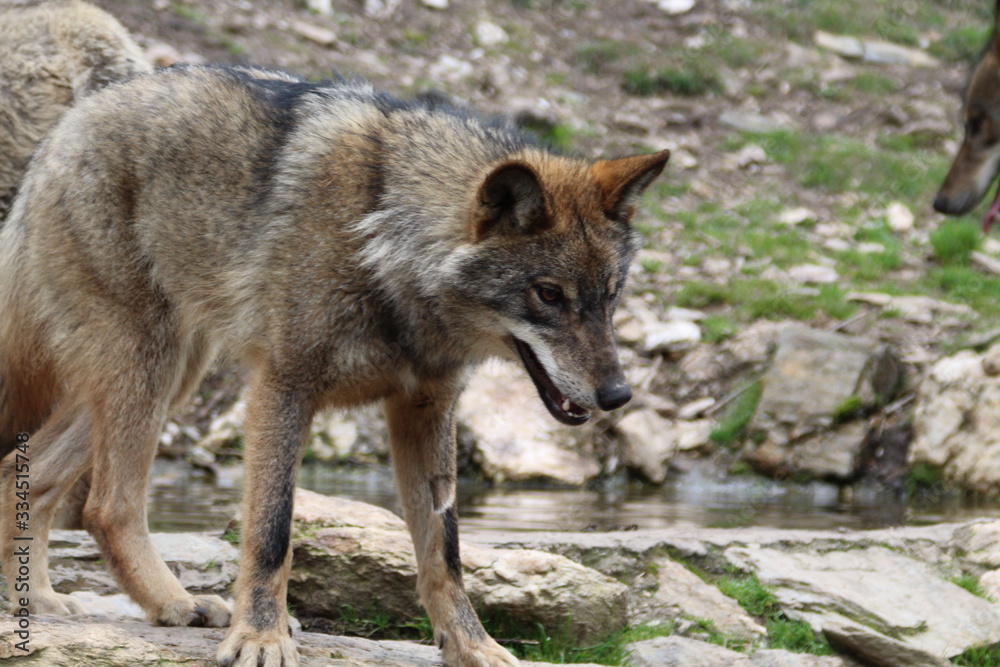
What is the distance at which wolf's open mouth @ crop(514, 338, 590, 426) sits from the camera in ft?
12.8

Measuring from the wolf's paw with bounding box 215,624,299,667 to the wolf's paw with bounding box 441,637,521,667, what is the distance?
2.06 ft

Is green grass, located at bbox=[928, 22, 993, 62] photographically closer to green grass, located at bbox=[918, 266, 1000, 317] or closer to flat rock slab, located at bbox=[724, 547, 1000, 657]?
green grass, located at bbox=[918, 266, 1000, 317]

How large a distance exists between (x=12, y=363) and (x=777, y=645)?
3379mm

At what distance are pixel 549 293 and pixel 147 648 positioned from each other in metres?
1.70

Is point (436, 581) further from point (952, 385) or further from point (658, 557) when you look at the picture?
point (952, 385)

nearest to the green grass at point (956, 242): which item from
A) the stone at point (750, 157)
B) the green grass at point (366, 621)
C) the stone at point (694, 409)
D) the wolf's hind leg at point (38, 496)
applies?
the stone at point (750, 157)

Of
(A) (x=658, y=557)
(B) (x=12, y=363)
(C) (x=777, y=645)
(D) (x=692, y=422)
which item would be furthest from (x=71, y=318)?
(D) (x=692, y=422)

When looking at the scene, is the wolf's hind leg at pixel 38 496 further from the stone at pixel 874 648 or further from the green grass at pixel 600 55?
the green grass at pixel 600 55

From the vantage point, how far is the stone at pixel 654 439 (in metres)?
8.45

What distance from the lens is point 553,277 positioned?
12.7 feet

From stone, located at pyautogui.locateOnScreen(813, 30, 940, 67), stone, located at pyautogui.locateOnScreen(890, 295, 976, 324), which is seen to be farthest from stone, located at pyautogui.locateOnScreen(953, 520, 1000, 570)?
stone, located at pyautogui.locateOnScreen(813, 30, 940, 67)

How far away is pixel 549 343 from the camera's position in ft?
12.7

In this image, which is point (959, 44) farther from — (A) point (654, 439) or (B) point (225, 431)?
(B) point (225, 431)

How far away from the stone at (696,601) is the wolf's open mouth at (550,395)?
1389 mm
